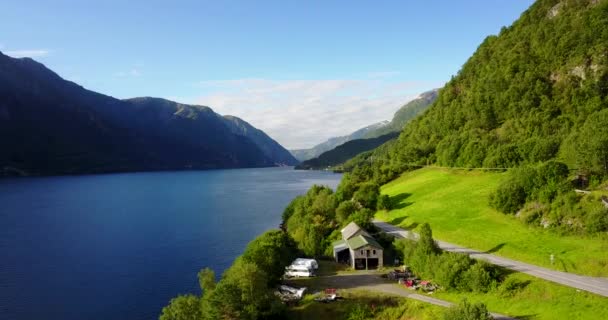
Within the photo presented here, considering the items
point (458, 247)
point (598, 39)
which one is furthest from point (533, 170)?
point (598, 39)

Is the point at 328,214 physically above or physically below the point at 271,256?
above

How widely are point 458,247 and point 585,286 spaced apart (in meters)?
22.0

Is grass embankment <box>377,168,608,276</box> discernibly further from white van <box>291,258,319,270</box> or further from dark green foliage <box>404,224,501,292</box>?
white van <box>291,258,319,270</box>

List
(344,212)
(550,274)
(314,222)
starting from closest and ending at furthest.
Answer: (550,274) < (344,212) < (314,222)

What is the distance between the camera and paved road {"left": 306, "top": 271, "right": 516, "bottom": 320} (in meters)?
56.8

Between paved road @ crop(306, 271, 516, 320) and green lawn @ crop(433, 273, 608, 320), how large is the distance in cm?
239

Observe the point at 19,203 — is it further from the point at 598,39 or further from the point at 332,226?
the point at 598,39

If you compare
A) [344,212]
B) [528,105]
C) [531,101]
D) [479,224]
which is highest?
[531,101]

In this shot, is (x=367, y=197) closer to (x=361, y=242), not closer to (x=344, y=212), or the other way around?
(x=344, y=212)

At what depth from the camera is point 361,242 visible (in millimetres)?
75375

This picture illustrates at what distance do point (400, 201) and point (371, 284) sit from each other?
156 feet

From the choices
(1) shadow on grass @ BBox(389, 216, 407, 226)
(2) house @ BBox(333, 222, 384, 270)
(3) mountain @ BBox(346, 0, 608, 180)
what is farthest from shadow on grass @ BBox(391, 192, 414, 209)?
(2) house @ BBox(333, 222, 384, 270)

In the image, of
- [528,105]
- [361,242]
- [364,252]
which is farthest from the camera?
[528,105]

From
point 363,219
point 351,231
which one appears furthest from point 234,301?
point 363,219
